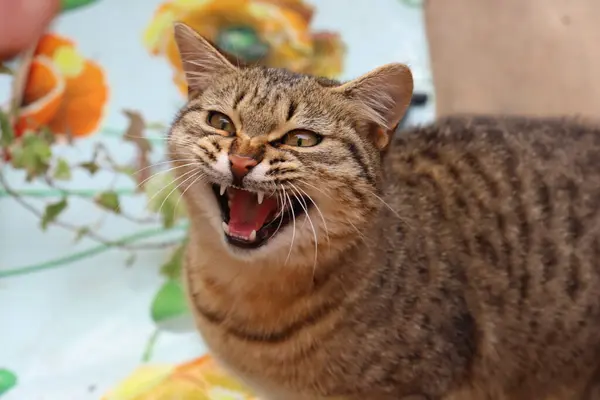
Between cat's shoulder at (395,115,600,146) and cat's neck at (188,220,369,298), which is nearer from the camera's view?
cat's neck at (188,220,369,298)

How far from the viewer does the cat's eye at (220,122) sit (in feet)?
2.54

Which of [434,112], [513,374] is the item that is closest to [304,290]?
[513,374]

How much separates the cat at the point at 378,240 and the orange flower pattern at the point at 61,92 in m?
0.62

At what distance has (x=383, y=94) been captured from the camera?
761 millimetres

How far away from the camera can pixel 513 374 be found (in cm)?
96

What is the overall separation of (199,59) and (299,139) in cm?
20

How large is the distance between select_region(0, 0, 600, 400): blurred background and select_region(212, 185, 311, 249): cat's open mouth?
230 mm

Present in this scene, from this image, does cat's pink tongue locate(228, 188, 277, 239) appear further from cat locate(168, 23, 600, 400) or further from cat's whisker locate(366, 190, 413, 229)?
cat's whisker locate(366, 190, 413, 229)

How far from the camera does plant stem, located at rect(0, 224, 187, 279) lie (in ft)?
4.05

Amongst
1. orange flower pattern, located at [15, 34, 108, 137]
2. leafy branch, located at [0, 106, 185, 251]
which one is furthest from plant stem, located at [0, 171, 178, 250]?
orange flower pattern, located at [15, 34, 108, 137]

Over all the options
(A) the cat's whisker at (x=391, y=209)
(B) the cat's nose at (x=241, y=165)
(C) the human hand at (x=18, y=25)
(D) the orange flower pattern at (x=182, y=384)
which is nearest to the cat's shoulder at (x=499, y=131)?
(A) the cat's whisker at (x=391, y=209)

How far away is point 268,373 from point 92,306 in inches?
19.2

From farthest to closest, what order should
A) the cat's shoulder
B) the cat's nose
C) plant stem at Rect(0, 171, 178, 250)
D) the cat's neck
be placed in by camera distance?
1. plant stem at Rect(0, 171, 178, 250)
2. the cat's shoulder
3. the cat's neck
4. the cat's nose

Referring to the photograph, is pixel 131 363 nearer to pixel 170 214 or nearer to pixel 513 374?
pixel 170 214
